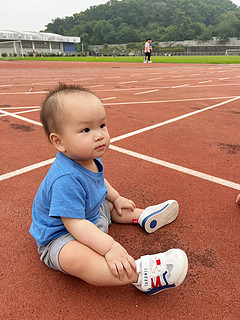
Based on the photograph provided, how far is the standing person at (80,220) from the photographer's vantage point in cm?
133

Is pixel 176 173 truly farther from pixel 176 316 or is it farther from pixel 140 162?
pixel 176 316

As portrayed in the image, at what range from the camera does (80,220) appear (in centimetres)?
139

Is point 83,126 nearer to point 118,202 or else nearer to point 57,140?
point 57,140

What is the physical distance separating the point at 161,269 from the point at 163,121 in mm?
3354

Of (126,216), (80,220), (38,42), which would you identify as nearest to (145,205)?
(126,216)

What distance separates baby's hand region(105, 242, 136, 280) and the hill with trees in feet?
337

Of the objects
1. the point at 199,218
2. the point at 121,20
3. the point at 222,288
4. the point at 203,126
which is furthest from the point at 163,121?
the point at 121,20

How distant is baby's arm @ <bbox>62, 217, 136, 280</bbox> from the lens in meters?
1.34

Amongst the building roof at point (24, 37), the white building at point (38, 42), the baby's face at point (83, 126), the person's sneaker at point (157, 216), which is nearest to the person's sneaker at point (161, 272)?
the person's sneaker at point (157, 216)

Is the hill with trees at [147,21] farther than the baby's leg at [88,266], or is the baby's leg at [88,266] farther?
the hill with trees at [147,21]

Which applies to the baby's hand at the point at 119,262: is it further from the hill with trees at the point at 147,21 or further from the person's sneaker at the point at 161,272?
the hill with trees at the point at 147,21

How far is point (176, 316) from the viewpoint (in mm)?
1257

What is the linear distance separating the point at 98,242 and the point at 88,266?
132mm

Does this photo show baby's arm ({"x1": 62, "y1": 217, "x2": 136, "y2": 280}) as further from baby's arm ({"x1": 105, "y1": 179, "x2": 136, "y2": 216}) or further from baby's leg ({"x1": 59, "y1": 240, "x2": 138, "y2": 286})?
baby's arm ({"x1": 105, "y1": 179, "x2": 136, "y2": 216})
